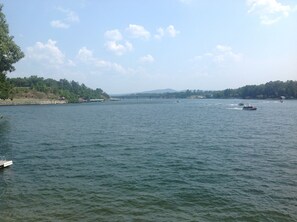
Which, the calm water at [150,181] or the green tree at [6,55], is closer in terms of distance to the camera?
the calm water at [150,181]

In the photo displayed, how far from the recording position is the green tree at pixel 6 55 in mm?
80250

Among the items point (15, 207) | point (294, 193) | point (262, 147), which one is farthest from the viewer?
point (262, 147)

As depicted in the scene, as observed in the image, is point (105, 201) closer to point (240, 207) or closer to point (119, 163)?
point (240, 207)

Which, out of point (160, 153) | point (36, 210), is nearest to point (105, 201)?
point (36, 210)

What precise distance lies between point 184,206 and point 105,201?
6.34m

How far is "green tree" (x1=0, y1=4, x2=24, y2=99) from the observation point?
80.2 m

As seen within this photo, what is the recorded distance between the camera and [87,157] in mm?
44094

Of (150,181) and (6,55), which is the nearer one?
(150,181)

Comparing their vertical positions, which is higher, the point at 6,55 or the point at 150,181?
the point at 6,55

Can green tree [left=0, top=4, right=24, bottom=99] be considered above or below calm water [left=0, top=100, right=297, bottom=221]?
above

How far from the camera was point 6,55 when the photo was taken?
89125 mm

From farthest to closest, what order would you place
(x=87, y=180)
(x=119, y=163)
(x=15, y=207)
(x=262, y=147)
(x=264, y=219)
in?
(x=262, y=147), (x=119, y=163), (x=87, y=180), (x=15, y=207), (x=264, y=219)

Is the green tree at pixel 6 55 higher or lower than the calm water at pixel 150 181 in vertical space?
higher

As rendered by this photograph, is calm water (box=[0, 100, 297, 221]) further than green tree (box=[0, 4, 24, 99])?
No
